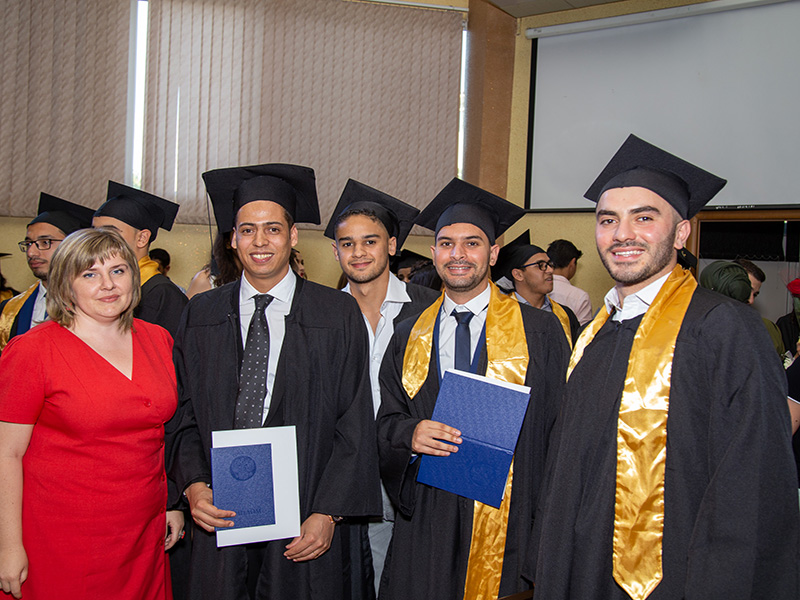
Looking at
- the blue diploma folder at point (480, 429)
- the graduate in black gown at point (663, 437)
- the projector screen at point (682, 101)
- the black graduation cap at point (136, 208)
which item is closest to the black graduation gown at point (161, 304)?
the black graduation cap at point (136, 208)

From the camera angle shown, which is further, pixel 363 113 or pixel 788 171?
pixel 363 113

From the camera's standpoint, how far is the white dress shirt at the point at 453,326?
93.4 inches

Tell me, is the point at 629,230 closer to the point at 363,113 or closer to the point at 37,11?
the point at 363,113

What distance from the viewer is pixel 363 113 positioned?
639cm

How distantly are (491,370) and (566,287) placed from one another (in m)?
3.43

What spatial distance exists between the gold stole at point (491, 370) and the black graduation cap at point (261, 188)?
0.63 m

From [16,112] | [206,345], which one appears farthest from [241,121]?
[206,345]

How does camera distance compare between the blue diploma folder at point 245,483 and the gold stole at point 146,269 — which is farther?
the gold stole at point 146,269

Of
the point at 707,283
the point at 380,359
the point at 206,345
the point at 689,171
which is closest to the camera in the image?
the point at 689,171

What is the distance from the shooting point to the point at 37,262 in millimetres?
3244

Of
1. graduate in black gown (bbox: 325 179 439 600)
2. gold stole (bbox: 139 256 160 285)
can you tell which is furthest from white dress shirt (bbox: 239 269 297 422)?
gold stole (bbox: 139 256 160 285)

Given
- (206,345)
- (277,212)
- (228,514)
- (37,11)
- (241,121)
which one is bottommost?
(228,514)

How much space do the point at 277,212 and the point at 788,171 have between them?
5223 millimetres

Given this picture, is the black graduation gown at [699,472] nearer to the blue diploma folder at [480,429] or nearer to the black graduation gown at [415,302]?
the blue diploma folder at [480,429]
